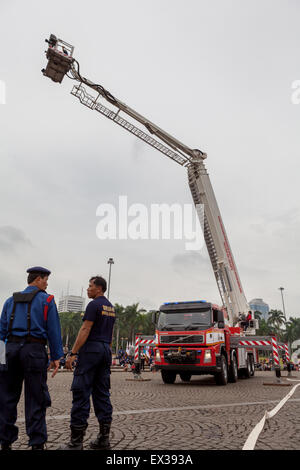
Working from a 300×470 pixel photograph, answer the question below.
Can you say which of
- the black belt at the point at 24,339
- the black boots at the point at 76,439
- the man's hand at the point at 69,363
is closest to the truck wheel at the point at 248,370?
the man's hand at the point at 69,363

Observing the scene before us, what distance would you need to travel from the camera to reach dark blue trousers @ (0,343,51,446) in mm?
3375

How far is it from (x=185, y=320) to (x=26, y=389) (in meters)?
8.74

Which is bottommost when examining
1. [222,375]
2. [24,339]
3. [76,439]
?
[76,439]

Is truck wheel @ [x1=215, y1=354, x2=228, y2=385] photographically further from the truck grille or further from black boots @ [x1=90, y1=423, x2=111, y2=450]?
black boots @ [x1=90, y1=423, x2=111, y2=450]

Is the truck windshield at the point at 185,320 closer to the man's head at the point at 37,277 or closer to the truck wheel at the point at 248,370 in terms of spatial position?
the truck wheel at the point at 248,370

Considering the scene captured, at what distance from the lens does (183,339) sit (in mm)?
11383

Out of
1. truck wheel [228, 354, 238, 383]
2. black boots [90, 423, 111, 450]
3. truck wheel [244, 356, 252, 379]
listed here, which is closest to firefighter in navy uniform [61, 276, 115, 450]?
black boots [90, 423, 111, 450]

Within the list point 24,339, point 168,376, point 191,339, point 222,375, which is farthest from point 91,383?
point 168,376

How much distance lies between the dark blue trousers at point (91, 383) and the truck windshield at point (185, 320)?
24.9ft

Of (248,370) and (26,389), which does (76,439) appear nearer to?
(26,389)

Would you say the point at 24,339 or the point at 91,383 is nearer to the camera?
the point at 24,339

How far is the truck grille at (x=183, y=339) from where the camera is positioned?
11180mm

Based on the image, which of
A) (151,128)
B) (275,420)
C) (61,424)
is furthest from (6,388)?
(151,128)
